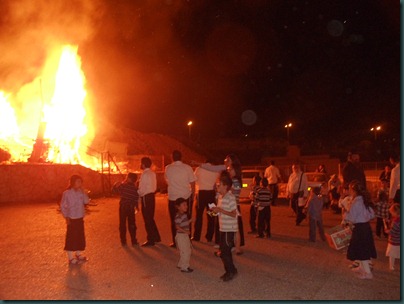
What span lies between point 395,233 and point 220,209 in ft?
9.13

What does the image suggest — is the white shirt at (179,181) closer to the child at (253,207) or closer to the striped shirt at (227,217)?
the child at (253,207)

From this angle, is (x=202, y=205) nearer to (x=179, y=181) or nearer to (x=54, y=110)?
(x=179, y=181)

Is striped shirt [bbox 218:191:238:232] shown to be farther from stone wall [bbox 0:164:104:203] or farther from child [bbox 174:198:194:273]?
stone wall [bbox 0:164:104:203]

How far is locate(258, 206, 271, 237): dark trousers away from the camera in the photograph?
9500 millimetres

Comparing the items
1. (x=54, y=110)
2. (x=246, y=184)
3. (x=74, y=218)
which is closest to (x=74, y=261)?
(x=74, y=218)

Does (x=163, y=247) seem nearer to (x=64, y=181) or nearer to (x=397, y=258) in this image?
(x=397, y=258)

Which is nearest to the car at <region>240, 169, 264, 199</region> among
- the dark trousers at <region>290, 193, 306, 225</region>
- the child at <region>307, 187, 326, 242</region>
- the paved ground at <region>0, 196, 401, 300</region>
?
the dark trousers at <region>290, 193, 306, 225</region>

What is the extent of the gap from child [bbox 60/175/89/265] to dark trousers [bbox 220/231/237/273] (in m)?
2.58

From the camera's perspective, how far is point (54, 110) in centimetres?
2627

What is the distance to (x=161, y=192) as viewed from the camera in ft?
74.1

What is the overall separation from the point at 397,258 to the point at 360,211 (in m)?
1.05

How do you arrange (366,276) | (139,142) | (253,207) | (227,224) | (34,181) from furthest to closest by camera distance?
(139,142) → (34,181) → (253,207) → (227,224) → (366,276)

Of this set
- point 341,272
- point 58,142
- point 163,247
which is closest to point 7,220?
point 163,247

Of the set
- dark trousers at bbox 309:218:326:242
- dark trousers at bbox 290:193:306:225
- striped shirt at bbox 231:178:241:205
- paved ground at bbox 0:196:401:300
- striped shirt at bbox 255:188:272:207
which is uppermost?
striped shirt at bbox 231:178:241:205
